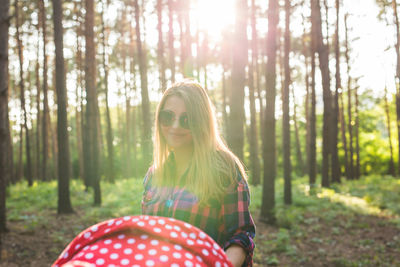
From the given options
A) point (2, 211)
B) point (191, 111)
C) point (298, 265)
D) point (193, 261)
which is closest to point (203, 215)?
point (191, 111)

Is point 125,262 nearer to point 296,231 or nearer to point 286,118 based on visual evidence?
point 296,231

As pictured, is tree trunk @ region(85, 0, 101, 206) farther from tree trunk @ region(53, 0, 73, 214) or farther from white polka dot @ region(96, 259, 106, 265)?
white polka dot @ region(96, 259, 106, 265)

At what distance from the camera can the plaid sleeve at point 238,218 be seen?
1.98 m

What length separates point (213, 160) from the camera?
86.7 inches

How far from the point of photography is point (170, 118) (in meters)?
2.24

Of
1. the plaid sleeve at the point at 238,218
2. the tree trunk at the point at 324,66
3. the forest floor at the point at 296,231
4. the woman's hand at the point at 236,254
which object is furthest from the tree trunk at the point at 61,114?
the woman's hand at the point at 236,254

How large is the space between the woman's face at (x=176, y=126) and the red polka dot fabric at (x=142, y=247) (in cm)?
92

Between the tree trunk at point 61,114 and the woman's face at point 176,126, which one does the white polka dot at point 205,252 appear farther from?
the tree trunk at point 61,114

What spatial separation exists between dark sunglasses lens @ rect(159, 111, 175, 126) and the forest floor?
5.99m

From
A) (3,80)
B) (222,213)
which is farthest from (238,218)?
(3,80)

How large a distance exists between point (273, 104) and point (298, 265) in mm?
4383

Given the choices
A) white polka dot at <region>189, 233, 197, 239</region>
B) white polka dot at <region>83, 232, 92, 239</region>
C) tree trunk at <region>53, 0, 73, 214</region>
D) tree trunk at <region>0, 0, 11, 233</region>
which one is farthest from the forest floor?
white polka dot at <region>83, 232, 92, 239</region>

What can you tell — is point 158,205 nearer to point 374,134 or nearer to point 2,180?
point 2,180

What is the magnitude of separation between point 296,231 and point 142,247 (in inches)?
369
